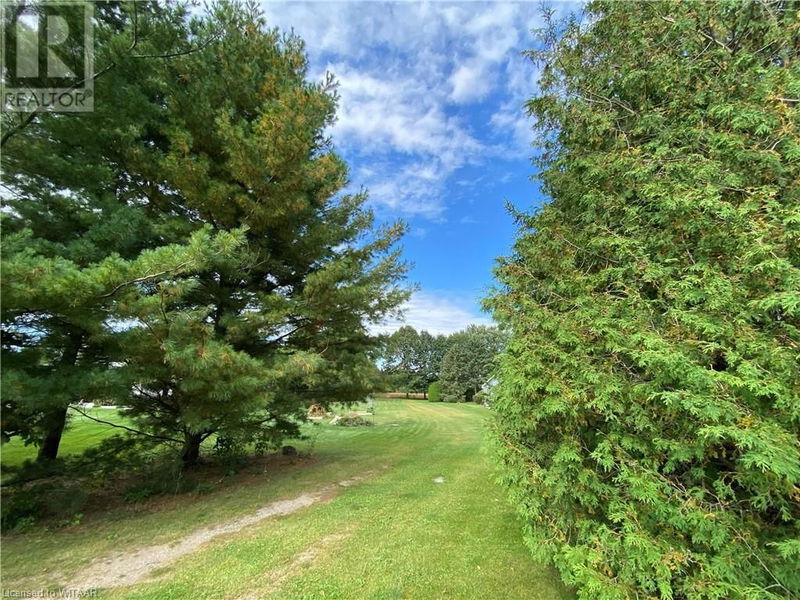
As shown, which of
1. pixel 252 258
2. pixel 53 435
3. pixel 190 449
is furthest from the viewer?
pixel 190 449

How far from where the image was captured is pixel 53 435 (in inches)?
207

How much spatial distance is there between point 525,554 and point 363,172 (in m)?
8.32

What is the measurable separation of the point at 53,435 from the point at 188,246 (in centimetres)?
438

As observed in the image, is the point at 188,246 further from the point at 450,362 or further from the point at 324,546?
the point at 450,362

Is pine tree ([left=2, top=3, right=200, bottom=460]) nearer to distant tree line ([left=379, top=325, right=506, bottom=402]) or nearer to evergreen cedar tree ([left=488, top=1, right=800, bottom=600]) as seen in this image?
evergreen cedar tree ([left=488, top=1, right=800, bottom=600])

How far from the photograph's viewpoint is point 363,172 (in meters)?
8.77

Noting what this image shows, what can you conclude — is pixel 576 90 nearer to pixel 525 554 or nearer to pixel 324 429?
pixel 525 554

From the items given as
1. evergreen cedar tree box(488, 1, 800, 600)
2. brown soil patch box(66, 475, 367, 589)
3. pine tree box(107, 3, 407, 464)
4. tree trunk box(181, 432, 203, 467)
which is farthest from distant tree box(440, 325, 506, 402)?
evergreen cedar tree box(488, 1, 800, 600)

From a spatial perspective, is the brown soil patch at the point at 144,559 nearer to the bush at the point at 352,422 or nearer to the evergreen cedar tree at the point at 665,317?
the evergreen cedar tree at the point at 665,317

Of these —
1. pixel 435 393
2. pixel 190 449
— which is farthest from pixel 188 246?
pixel 435 393

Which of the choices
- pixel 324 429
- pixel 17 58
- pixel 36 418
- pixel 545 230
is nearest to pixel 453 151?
pixel 545 230

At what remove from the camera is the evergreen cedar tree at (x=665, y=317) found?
6.91 ft

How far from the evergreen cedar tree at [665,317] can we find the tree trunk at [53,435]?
19.6 feet

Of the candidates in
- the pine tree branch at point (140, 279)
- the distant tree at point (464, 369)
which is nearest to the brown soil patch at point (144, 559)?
the pine tree branch at point (140, 279)
